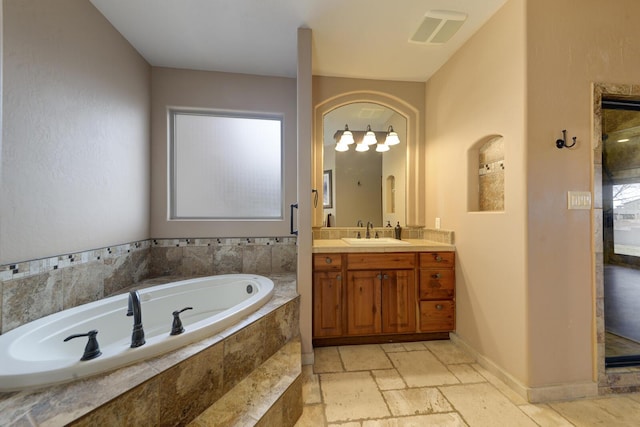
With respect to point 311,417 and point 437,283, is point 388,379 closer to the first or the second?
point 311,417

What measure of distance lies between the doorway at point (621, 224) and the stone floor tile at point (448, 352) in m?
0.86

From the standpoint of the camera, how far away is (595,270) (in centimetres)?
163

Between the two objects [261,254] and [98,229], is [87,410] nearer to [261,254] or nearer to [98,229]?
[98,229]

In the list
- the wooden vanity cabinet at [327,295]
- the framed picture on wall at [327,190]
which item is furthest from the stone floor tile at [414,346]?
the framed picture on wall at [327,190]

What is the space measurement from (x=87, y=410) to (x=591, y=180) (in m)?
2.83

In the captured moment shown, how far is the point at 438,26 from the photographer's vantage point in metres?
2.01

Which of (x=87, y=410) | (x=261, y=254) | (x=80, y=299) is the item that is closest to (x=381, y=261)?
(x=261, y=254)

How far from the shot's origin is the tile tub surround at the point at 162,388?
2.75ft

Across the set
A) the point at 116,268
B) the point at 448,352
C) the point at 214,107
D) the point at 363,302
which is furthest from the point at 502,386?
the point at 214,107

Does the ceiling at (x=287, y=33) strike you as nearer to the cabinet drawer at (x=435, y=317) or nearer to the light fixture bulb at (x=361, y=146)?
the light fixture bulb at (x=361, y=146)

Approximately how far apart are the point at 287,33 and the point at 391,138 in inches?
59.0

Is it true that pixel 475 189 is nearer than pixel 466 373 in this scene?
No

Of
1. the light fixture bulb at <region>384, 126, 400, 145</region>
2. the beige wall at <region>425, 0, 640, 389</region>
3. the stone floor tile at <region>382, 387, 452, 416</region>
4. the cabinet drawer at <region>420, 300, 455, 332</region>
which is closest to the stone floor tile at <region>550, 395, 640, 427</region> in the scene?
the beige wall at <region>425, 0, 640, 389</region>

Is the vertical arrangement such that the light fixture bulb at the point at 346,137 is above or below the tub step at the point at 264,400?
above
